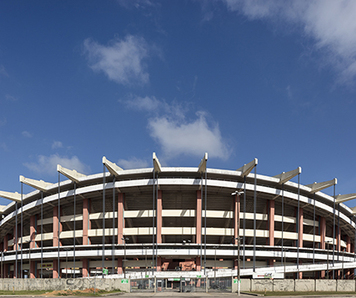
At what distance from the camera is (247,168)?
59.9 metres

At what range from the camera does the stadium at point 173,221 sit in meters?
60.1

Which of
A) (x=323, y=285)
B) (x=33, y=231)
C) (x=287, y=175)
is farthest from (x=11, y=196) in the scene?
(x=323, y=285)

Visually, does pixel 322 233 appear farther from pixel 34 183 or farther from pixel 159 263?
pixel 34 183

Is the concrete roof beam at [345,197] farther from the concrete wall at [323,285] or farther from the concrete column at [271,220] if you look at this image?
the concrete wall at [323,285]

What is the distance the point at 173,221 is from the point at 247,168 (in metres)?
18.4

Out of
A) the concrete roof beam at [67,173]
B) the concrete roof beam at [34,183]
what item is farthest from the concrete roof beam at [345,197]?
the concrete roof beam at [34,183]

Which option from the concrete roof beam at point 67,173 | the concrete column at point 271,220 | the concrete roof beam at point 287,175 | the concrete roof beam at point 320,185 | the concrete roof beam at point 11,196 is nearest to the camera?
the concrete roof beam at point 287,175

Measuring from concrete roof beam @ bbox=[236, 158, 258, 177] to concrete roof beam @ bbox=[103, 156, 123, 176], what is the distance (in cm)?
2211

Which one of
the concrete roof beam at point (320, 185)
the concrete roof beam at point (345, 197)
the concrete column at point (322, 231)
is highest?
the concrete roof beam at point (320, 185)

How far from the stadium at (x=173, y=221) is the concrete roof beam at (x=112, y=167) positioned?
0.64 ft

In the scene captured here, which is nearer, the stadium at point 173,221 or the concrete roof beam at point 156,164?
the concrete roof beam at point 156,164

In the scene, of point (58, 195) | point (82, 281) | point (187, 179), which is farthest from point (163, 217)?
point (82, 281)

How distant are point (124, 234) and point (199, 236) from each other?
13489 millimetres

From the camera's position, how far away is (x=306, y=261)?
74.2 m
